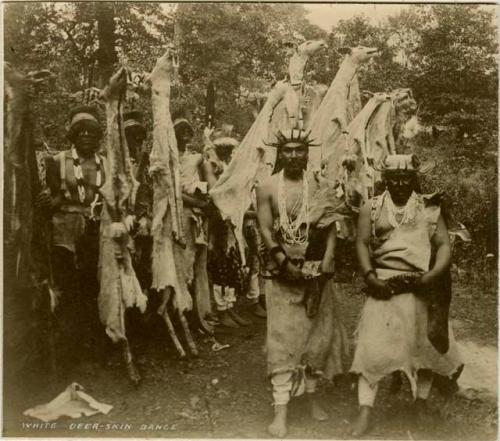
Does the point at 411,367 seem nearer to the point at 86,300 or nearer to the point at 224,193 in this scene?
the point at 224,193

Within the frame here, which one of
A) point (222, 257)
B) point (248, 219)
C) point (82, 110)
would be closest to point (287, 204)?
point (248, 219)

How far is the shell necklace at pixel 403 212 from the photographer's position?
4.39m

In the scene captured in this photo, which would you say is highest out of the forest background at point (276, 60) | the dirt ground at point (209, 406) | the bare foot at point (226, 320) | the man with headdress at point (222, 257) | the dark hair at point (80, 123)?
the forest background at point (276, 60)

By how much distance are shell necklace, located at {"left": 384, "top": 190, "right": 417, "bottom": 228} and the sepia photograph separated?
1 cm

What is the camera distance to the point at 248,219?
5742 mm

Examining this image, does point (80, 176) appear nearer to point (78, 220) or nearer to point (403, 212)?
A: point (78, 220)

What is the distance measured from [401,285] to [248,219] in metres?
1.83

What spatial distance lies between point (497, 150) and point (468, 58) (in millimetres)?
870

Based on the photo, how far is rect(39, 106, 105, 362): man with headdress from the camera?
498 cm

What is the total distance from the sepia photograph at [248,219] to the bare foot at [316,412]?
0.01 meters

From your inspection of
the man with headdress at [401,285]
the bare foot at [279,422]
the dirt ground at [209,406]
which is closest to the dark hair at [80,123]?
the dirt ground at [209,406]

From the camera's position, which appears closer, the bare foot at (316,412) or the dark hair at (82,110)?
the bare foot at (316,412)

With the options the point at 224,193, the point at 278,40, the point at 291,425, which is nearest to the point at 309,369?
the point at 291,425

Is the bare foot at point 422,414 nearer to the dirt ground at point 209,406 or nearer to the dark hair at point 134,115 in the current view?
the dirt ground at point 209,406
